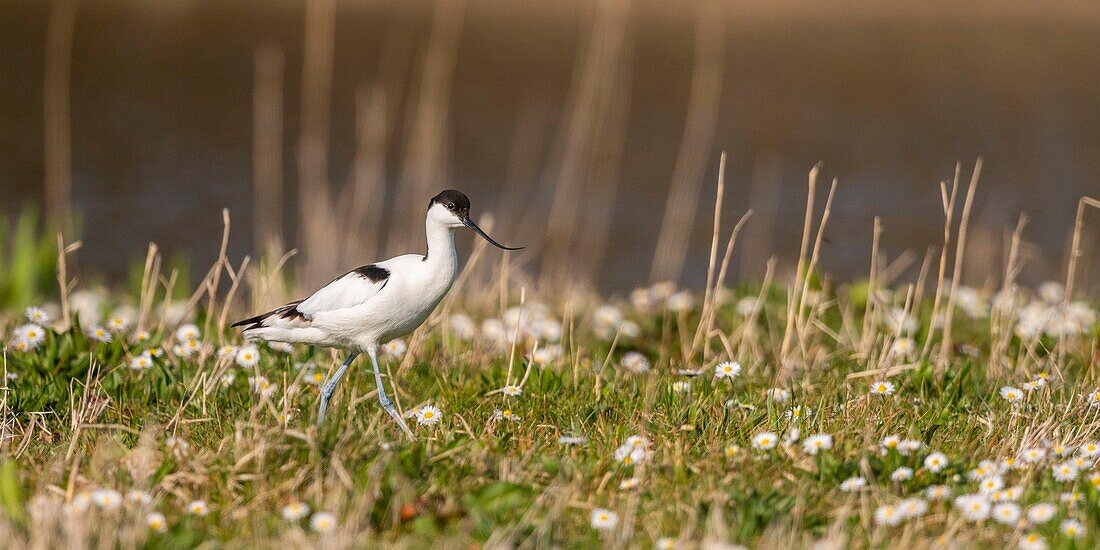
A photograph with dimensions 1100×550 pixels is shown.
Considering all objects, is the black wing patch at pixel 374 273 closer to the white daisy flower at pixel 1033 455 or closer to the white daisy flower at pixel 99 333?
the white daisy flower at pixel 99 333

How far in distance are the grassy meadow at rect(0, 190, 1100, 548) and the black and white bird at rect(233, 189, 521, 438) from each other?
0.19 metres

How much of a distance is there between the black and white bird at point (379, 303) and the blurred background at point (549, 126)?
3.57 metres

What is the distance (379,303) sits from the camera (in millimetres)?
4191

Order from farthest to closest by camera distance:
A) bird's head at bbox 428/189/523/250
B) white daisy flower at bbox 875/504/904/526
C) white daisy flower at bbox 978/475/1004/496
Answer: bird's head at bbox 428/189/523/250 < white daisy flower at bbox 978/475/1004/496 < white daisy flower at bbox 875/504/904/526

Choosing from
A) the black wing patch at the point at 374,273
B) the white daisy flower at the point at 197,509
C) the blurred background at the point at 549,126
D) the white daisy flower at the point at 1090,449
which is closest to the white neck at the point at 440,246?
the black wing patch at the point at 374,273

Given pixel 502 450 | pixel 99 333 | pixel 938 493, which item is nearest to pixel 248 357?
pixel 99 333

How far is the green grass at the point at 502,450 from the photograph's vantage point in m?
3.23

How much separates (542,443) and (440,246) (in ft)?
2.49

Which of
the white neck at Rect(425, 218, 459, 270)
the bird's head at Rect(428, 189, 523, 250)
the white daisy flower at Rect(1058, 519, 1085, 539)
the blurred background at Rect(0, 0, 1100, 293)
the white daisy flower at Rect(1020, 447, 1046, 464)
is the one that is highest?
the bird's head at Rect(428, 189, 523, 250)

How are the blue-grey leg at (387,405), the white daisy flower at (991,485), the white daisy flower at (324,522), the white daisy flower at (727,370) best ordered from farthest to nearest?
the white daisy flower at (727,370)
the blue-grey leg at (387,405)
the white daisy flower at (991,485)
the white daisy flower at (324,522)

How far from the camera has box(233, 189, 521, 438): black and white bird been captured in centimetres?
420

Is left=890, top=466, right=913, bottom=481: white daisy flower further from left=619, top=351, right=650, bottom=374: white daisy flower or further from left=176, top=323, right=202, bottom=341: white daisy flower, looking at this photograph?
left=176, top=323, right=202, bottom=341: white daisy flower

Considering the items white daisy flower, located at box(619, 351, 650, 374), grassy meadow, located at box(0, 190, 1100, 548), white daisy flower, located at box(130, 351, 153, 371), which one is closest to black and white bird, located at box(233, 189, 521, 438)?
grassy meadow, located at box(0, 190, 1100, 548)

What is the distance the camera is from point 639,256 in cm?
1242
